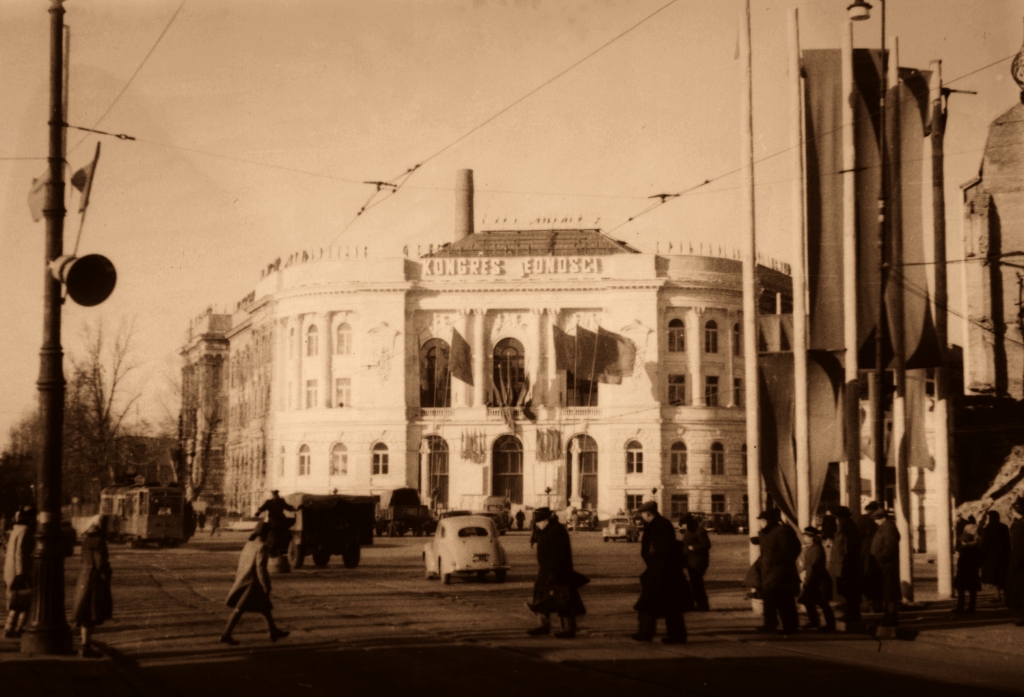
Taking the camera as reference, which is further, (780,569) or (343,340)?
(343,340)

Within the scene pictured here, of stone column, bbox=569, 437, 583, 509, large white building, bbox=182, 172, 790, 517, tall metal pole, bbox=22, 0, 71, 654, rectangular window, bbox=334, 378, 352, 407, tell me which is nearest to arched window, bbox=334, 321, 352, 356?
large white building, bbox=182, 172, 790, 517

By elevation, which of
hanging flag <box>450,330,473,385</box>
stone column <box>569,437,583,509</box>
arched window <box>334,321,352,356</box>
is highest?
arched window <box>334,321,352,356</box>

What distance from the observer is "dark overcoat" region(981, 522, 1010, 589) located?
1997 cm

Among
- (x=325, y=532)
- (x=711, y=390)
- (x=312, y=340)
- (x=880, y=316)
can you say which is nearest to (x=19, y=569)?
(x=880, y=316)

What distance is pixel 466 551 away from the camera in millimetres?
27438

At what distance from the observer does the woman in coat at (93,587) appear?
14.2 meters

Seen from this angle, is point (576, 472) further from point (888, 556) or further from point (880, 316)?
point (888, 556)

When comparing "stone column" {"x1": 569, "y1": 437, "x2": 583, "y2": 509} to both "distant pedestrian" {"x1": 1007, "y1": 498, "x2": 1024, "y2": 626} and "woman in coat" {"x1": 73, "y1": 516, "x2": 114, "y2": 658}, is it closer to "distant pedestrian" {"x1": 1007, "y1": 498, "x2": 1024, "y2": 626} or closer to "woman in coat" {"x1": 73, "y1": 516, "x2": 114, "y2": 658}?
"distant pedestrian" {"x1": 1007, "y1": 498, "x2": 1024, "y2": 626}

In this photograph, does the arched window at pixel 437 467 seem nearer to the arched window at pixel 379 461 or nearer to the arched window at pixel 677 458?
the arched window at pixel 379 461

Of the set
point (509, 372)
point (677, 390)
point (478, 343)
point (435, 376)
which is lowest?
point (677, 390)

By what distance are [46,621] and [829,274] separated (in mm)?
11769

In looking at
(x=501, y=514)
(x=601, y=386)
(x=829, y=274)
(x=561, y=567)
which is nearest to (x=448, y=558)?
(x=829, y=274)

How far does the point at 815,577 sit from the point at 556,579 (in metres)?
3.24

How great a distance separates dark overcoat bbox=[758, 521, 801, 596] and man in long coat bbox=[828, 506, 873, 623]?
1.34 metres
